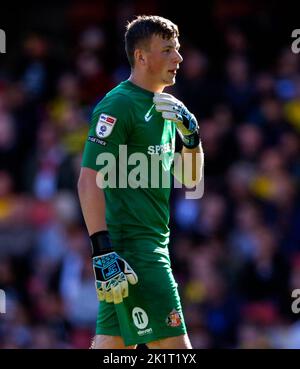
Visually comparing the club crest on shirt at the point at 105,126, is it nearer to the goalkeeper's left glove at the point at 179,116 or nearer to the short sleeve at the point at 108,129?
the short sleeve at the point at 108,129

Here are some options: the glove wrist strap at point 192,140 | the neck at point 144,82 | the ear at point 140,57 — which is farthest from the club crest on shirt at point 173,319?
the ear at point 140,57

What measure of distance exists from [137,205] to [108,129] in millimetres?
464

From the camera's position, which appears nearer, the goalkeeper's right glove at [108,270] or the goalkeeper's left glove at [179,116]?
the goalkeeper's right glove at [108,270]

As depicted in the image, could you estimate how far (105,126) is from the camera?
5.91 meters

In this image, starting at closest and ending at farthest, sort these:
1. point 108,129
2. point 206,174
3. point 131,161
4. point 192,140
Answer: point 108,129 < point 131,161 < point 192,140 < point 206,174

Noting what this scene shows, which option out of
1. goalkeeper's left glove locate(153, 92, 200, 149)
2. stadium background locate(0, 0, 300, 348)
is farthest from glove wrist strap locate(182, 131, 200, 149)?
stadium background locate(0, 0, 300, 348)

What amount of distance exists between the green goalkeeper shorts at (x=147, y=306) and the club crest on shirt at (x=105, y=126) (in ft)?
2.13

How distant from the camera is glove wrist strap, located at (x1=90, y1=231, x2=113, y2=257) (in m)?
5.75

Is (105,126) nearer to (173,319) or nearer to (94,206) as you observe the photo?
(94,206)

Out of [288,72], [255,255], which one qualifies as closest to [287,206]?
[255,255]

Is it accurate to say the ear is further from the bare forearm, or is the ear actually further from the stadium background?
the stadium background

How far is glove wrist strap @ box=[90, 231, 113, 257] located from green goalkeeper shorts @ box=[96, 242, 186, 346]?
0.27 m

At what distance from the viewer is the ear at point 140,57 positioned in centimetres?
616

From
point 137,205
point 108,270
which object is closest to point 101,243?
point 108,270
